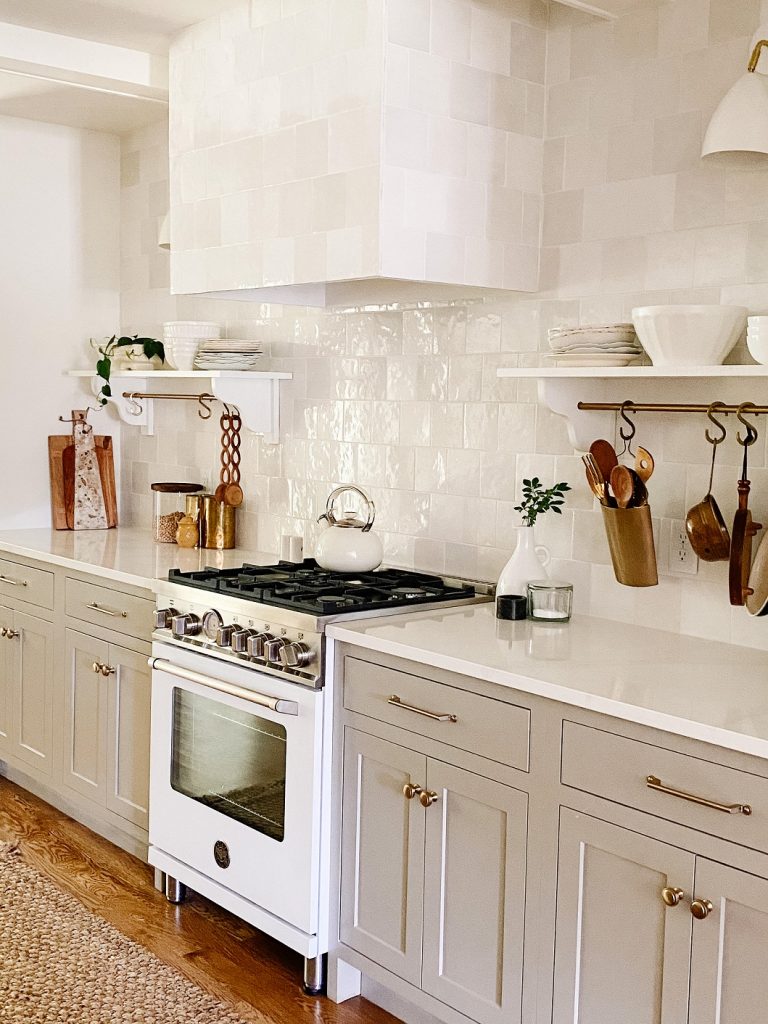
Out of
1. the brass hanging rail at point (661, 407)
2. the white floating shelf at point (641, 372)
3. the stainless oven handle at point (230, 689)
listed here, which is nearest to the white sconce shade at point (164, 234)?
the stainless oven handle at point (230, 689)

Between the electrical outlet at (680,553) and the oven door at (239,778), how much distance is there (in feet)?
2.97

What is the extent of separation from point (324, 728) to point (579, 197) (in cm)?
148

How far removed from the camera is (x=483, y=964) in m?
2.36

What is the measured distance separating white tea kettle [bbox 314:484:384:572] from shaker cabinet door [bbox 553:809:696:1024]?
1170 mm

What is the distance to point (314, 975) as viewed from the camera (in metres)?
Answer: 2.78

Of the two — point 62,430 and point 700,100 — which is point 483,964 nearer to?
point 700,100

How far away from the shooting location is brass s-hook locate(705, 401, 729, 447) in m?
2.40

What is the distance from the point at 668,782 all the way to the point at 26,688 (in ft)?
8.78

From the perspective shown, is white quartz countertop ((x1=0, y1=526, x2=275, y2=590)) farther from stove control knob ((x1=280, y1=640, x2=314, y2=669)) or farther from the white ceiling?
the white ceiling

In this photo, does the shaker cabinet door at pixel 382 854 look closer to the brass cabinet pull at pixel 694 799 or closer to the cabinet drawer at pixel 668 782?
the cabinet drawer at pixel 668 782

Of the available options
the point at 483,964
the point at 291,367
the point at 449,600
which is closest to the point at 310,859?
the point at 483,964

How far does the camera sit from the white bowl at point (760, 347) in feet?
7.30

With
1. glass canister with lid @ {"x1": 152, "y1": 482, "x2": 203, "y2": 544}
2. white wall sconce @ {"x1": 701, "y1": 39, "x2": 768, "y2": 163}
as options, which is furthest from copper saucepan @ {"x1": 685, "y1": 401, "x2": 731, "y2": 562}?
glass canister with lid @ {"x1": 152, "y1": 482, "x2": 203, "y2": 544}

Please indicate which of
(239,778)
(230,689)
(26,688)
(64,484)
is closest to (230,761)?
(239,778)
